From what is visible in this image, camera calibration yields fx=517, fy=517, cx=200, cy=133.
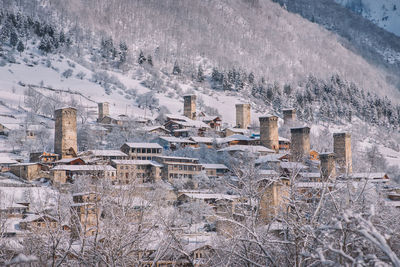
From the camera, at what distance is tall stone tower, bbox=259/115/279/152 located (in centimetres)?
5522

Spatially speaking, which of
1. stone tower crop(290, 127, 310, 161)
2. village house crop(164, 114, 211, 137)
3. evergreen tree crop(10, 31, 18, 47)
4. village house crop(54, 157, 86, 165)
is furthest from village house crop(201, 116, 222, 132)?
evergreen tree crop(10, 31, 18, 47)

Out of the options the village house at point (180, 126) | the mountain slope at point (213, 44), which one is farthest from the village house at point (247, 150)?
the mountain slope at point (213, 44)

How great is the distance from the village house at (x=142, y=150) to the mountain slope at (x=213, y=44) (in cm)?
8577

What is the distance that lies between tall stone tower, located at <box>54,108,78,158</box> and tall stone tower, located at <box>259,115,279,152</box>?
19626 millimetres

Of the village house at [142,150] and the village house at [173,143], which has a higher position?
the village house at [173,143]

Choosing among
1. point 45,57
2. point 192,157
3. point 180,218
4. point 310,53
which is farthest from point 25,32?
point 310,53

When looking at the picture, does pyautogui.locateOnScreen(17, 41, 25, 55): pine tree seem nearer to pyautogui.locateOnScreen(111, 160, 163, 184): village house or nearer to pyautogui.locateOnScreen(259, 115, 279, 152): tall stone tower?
pyautogui.locateOnScreen(259, 115, 279, 152): tall stone tower

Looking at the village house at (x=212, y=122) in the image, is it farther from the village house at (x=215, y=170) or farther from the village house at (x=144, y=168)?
the village house at (x=144, y=168)

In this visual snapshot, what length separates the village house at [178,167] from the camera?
4453cm

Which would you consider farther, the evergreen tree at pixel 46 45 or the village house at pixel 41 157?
the evergreen tree at pixel 46 45

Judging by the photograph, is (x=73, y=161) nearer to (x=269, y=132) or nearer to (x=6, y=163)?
(x=6, y=163)

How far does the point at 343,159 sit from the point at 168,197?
808 inches

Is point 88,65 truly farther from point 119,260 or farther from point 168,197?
point 119,260

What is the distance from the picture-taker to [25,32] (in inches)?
3885
